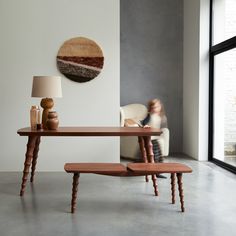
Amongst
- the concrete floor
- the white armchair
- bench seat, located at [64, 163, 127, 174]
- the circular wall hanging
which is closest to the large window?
the white armchair

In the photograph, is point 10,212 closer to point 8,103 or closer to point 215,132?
point 8,103

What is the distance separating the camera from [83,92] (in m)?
4.73

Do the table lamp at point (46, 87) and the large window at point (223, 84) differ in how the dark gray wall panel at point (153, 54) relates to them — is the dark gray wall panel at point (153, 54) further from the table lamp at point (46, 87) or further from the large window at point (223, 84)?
the table lamp at point (46, 87)

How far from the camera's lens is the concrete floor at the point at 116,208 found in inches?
103

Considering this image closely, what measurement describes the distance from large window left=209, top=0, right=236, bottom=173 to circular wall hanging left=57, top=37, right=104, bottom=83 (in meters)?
1.81

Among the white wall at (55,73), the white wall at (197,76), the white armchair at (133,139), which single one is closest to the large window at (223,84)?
the white wall at (197,76)

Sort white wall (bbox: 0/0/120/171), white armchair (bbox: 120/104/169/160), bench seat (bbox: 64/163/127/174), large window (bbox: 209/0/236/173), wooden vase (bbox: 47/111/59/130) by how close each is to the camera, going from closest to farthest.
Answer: bench seat (bbox: 64/163/127/174)
wooden vase (bbox: 47/111/59/130)
white wall (bbox: 0/0/120/171)
large window (bbox: 209/0/236/173)
white armchair (bbox: 120/104/169/160)

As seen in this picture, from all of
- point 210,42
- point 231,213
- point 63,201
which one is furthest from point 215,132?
point 63,201

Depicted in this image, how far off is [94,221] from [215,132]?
3287 mm

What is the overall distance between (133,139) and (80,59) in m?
1.65

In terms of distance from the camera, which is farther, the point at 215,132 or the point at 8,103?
the point at 215,132

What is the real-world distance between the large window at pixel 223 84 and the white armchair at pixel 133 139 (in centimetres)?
72

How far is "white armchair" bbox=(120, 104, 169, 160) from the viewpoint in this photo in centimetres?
550

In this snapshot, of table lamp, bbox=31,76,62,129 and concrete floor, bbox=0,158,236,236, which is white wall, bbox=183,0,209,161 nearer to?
concrete floor, bbox=0,158,236,236
